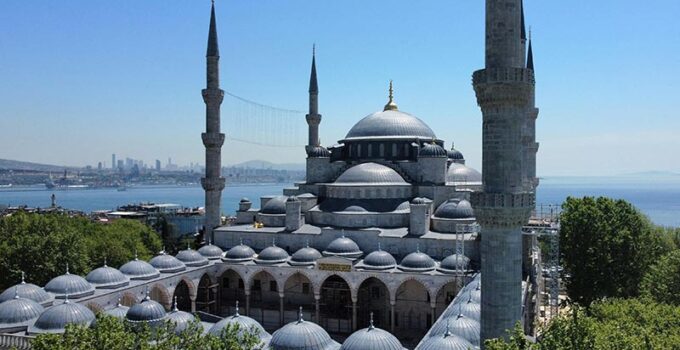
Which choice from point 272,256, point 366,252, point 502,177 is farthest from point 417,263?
point 502,177

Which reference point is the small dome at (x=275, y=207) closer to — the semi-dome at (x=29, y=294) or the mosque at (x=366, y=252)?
the mosque at (x=366, y=252)

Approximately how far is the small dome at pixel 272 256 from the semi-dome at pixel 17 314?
11174mm

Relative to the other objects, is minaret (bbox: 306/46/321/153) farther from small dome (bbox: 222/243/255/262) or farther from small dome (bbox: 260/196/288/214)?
small dome (bbox: 222/243/255/262)

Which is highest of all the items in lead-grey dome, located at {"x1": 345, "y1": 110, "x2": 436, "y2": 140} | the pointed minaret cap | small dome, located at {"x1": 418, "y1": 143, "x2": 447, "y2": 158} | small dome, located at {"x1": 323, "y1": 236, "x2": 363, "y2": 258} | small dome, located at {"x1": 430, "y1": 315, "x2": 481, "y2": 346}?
the pointed minaret cap

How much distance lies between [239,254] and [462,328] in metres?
15.6

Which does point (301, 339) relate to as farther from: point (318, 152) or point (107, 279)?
point (318, 152)

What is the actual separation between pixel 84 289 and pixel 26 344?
4.98m

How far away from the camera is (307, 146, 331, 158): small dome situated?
37.3 m

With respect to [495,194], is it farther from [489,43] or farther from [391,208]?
[391,208]

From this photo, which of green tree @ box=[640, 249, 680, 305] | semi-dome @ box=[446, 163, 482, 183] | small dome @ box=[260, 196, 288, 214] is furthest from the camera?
semi-dome @ box=[446, 163, 482, 183]

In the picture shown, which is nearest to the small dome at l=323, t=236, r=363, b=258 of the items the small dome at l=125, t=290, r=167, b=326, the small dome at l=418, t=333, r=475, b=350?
the small dome at l=125, t=290, r=167, b=326

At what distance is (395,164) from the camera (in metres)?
36.0

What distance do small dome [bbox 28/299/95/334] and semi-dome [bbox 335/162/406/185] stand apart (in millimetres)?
17964

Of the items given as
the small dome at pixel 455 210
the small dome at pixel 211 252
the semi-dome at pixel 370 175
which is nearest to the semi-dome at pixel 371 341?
the small dome at pixel 455 210
